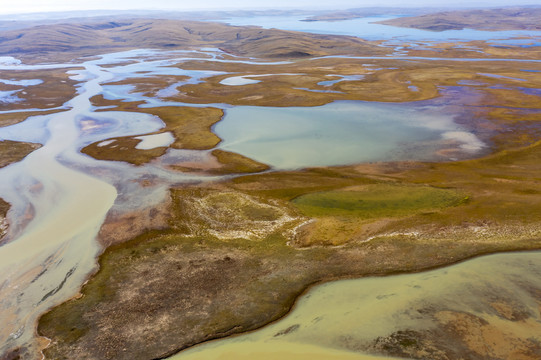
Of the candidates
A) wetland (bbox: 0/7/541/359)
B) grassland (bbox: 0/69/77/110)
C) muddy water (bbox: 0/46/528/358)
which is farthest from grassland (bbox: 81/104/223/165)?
grassland (bbox: 0/69/77/110)

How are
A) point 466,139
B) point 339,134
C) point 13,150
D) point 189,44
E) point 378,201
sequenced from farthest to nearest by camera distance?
point 189,44 → point 339,134 → point 13,150 → point 466,139 → point 378,201

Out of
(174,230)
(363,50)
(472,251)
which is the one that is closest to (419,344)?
(472,251)

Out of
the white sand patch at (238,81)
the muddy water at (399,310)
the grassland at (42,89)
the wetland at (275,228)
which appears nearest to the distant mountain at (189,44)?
the grassland at (42,89)

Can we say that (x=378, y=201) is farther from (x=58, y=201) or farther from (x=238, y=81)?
(x=238, y=81)

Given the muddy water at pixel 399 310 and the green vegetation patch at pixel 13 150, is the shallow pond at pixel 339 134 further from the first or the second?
the green vegetation patch at pixel 13 150

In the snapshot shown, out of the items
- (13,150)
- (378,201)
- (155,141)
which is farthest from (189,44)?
(378,201)
